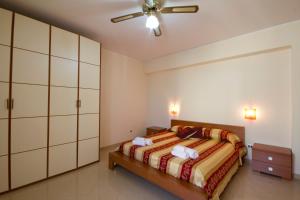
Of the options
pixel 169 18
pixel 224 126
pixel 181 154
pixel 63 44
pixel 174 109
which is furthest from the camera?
pixel 174 109

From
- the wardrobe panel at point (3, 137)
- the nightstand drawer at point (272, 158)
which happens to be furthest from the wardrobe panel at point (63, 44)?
the nightstand drawer at point (272, 158)

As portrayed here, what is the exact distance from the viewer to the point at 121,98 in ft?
15.3

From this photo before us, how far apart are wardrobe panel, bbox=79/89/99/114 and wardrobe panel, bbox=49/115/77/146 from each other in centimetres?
26

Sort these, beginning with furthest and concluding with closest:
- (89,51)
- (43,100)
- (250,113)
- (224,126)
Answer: (224,126) → (250,113) → (89,51) → (43,100)

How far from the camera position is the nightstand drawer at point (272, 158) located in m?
2.53

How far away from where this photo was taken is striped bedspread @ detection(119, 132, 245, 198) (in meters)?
1.89

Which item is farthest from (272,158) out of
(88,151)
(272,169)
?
(88,151)

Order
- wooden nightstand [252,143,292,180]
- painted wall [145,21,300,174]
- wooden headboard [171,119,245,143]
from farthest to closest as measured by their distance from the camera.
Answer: wooden headboard [171,119,245,143]
painted wall [145,21,300,174]
wooden nightstand [252,143,292,180]

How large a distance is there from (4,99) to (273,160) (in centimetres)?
431

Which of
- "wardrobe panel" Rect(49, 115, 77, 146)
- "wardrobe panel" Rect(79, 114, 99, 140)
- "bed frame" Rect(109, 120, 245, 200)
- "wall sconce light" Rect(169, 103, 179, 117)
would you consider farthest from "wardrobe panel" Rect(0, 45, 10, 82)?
"wall sconce light" Rect(169, 103, 179, 117)

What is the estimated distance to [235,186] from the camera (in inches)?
93.3

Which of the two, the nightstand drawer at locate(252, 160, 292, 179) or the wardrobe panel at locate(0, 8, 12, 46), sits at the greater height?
the wardrobe panel at locate(0, 8, 12, 46)

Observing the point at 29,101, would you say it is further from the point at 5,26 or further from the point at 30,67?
the point at 5,26

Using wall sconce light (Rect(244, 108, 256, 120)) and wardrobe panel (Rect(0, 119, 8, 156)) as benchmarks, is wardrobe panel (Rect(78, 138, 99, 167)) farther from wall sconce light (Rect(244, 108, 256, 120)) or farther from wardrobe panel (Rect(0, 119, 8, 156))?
wall sconce light (Rect(244, 108, 256, 120))
